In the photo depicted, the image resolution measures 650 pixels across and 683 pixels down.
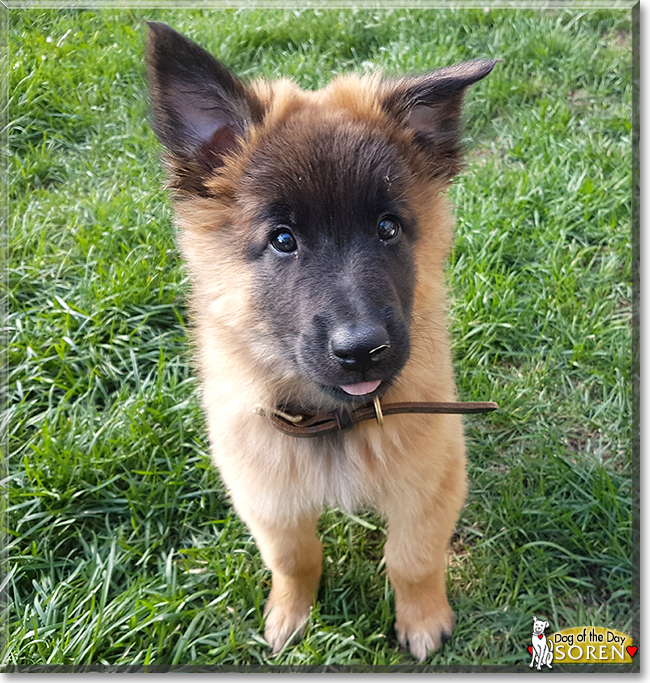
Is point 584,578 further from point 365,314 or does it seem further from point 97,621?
point 97,621

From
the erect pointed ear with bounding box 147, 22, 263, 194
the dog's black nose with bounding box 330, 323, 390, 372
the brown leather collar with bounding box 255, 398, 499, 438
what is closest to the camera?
the dog's black nose with bounding box 330, 323, 390, 372

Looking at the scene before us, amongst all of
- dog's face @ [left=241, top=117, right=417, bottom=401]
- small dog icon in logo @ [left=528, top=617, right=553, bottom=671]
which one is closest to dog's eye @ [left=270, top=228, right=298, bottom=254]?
dog's face @ [left=241, top=117, right=417, bottom=401]

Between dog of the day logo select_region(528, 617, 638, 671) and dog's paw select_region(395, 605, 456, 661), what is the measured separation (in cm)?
34

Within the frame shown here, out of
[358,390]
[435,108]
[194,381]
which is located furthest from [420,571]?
[435,108]

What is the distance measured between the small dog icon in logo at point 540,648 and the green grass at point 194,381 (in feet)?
0.26

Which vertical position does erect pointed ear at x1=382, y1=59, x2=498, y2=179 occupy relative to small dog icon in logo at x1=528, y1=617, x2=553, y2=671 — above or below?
above

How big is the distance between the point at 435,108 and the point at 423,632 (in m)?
1.98

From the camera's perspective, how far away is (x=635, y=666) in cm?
227

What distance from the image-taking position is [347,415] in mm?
2152

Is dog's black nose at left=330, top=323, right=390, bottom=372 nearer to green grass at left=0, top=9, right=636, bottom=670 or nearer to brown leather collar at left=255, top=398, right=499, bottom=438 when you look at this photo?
brown leather collar at left=255, top=398, right=499, bottom=438

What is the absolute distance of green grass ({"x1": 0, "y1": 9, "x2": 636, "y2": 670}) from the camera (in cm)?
260

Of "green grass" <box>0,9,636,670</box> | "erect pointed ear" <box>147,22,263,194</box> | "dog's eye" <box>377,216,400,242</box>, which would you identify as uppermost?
"erect pointed ear" <box>147,22,263,194</box>

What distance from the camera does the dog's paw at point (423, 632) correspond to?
8.25 ft

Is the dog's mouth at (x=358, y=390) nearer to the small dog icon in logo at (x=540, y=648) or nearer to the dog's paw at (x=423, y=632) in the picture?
the dog's paw at (x=423, y=632)
